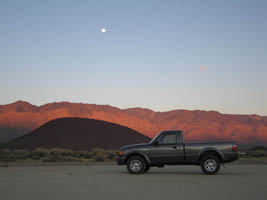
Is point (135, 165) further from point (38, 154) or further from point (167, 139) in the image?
point (38, 154)

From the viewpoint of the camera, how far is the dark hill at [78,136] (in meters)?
80.2

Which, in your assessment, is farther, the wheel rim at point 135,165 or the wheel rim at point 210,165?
the wheel rim at point 135,165

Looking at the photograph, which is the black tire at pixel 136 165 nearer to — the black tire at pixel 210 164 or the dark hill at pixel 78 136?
the black tire at pixel 210 164

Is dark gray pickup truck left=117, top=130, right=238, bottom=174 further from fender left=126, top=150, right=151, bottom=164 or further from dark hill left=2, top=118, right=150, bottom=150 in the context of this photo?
dark hill left=2, top=118, right=150, bottom=150

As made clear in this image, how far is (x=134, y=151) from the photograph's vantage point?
1725 cm

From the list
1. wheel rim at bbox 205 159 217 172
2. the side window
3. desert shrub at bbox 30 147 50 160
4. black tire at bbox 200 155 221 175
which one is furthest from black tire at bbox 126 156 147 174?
desert shrub at bbox 30 147 50 160

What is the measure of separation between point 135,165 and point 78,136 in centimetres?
6975

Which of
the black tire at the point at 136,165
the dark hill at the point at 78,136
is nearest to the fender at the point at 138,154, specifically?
the black tire at the point at 136,165

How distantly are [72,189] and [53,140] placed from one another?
72430 millimetres

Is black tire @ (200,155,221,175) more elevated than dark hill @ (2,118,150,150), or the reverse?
dark hill @ (2,118,150,150)

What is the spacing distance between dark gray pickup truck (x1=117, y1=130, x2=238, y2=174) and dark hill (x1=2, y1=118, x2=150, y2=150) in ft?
199

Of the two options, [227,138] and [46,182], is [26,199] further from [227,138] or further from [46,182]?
[227,138]

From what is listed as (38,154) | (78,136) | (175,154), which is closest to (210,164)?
(175,154)

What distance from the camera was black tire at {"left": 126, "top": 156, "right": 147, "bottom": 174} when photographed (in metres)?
17.2
